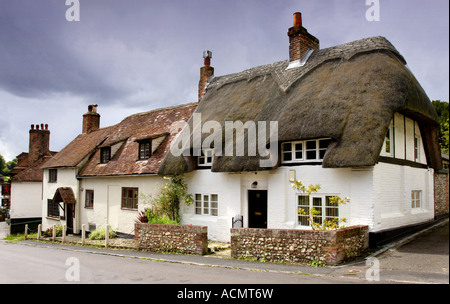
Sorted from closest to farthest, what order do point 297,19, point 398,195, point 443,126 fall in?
1. point 398,195
2. point 297,19
3. point 443,126

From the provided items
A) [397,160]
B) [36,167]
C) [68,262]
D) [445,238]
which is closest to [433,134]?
[397,160]

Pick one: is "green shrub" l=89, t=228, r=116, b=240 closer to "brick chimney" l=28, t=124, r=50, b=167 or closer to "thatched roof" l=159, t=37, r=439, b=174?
"thatched roof" l=159, t=37, r=439, b=174

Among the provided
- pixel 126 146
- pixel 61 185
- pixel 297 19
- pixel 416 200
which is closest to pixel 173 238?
pixel 126 146

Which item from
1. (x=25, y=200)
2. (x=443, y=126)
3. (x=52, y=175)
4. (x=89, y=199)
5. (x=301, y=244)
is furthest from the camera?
(x=443, y=126)

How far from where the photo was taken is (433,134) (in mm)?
16438

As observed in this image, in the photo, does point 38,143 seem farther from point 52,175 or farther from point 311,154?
point 311,154

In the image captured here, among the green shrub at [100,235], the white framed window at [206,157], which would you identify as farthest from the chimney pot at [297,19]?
the green shrub at [100,235]

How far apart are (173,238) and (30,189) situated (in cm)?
2435

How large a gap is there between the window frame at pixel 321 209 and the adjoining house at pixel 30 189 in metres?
24.8

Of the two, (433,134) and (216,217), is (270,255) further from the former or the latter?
(433,134)

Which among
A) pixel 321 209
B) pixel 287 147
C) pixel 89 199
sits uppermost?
pixel 287 147

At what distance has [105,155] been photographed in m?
22.8

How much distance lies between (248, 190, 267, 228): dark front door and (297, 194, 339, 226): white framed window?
167cm

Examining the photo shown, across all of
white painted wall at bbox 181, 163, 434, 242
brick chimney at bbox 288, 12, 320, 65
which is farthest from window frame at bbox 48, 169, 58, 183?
brick chimney at bbox 288, 12, 320, 65
